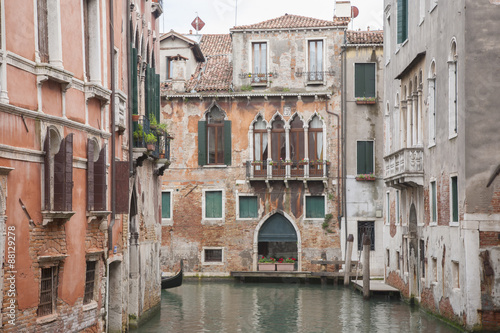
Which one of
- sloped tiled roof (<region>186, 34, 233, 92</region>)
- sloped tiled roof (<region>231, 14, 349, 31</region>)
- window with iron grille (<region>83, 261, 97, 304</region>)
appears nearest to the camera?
window with iron grille (<region>83, 261, 97, 304</region>)

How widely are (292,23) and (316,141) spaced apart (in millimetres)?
4212

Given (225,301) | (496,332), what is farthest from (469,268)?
(225,301)

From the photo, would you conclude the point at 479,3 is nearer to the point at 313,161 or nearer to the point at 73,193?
the point at 73,193

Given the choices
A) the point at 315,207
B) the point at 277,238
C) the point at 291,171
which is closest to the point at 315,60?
the point at 291,171

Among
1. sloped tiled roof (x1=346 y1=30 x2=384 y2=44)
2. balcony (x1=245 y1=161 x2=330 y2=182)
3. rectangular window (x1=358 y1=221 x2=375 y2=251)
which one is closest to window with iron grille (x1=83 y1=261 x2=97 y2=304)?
balcony (x1=245 y1=161 x2=330 y2=182)

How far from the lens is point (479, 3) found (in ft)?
48.0

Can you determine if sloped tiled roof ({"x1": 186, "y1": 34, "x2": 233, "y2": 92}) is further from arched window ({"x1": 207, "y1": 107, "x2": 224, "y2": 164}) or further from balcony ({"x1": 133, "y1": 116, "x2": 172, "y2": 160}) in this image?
balcony ({"x1": 133, "y1": 116, "x2": 172, "y2": 160})

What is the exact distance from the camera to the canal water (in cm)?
1641

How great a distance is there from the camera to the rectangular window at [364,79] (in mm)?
28109

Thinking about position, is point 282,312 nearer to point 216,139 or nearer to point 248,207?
point 248,207

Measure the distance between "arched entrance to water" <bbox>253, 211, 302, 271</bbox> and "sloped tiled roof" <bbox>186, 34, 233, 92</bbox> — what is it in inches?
191

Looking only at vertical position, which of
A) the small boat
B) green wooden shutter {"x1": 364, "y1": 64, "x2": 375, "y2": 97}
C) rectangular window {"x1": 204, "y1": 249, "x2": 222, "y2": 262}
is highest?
green wooden shutter {"x1": 364, "y1": 64, "x2": 375, "y2": 97}

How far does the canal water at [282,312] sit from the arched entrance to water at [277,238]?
2.85 meters

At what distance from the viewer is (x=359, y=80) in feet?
92.4
